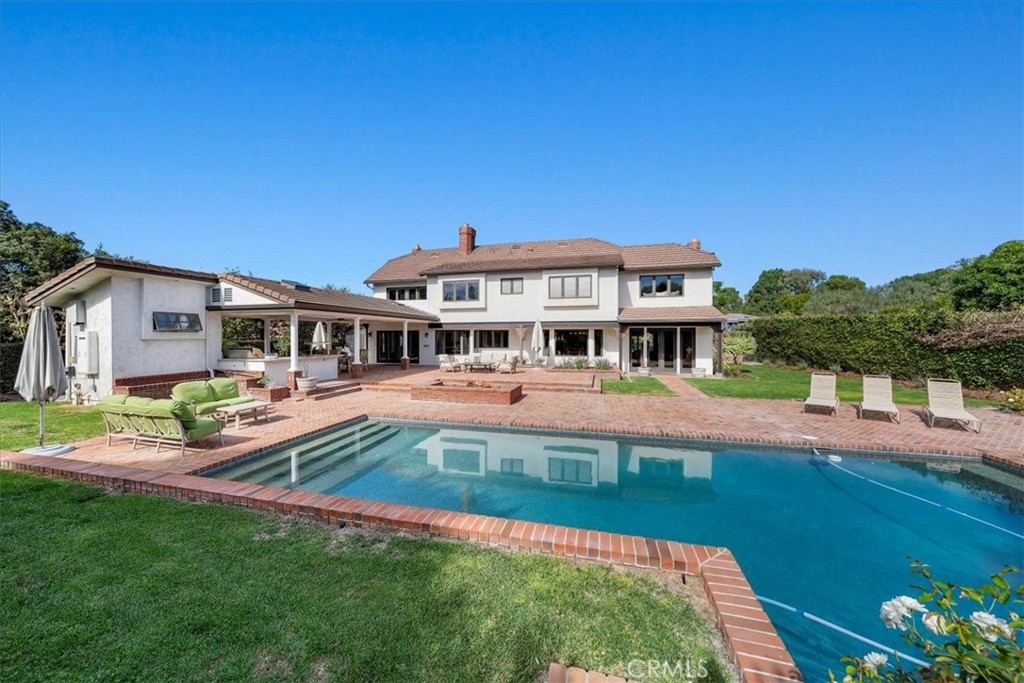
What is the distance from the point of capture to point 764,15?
481 inches

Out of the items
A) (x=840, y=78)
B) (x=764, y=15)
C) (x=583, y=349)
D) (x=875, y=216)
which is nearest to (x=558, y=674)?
(x=764, y=15)

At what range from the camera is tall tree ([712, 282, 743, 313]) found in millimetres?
80100

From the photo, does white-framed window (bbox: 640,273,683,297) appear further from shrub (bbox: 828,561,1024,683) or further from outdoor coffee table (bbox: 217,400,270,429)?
shrub (bbox: 828,561,1024,683)

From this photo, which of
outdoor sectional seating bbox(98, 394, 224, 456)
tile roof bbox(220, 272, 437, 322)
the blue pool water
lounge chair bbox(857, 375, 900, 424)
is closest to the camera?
the blue pool water

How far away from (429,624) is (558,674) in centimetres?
115

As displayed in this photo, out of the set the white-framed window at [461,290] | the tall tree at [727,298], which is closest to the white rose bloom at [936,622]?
the white-framed window at [461,290]

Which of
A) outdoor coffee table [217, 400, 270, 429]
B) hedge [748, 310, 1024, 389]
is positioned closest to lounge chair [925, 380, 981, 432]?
hedge [748, 310, 1024, 389]

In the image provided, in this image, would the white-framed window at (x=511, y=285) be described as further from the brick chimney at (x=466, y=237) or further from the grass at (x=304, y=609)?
the grass at (x=304, y=609)

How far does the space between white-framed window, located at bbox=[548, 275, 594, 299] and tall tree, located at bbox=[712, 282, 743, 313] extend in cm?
6442

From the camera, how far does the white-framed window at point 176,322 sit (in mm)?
15172

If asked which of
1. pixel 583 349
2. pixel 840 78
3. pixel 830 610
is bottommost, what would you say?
pixel 830 610

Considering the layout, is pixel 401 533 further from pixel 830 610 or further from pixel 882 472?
pixel 882 472

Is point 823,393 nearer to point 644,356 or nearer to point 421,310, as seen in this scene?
point 644,356

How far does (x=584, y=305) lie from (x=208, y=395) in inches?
766
